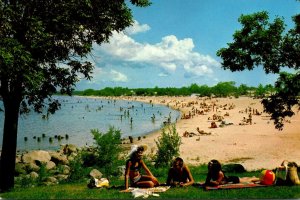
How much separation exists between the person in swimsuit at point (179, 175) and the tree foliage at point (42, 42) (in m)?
5.43

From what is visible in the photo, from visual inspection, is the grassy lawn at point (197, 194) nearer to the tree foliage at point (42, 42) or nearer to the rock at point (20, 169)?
the tree foliage at point (42, 42)

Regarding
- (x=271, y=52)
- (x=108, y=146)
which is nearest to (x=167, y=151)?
(x=108, y=146)

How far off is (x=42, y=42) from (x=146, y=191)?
633 cm

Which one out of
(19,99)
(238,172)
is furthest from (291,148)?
(19,99)

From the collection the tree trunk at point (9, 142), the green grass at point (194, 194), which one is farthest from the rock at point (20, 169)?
the green grass at point (194, 194)

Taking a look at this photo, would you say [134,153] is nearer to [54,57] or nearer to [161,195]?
[161,195]

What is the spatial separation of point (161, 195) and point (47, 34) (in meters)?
6.60

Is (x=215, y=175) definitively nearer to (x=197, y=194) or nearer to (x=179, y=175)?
(x=197, y=194)

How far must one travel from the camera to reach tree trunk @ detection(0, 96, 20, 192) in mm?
16250

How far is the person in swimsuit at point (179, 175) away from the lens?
1336 cm

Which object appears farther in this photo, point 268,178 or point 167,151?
point 167,151

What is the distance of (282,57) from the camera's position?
671 inches

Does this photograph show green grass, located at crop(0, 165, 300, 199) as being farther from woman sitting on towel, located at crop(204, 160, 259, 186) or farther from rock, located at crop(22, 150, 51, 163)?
rock, located at crop(22, 150, 51, 163)

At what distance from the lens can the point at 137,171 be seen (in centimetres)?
1354
